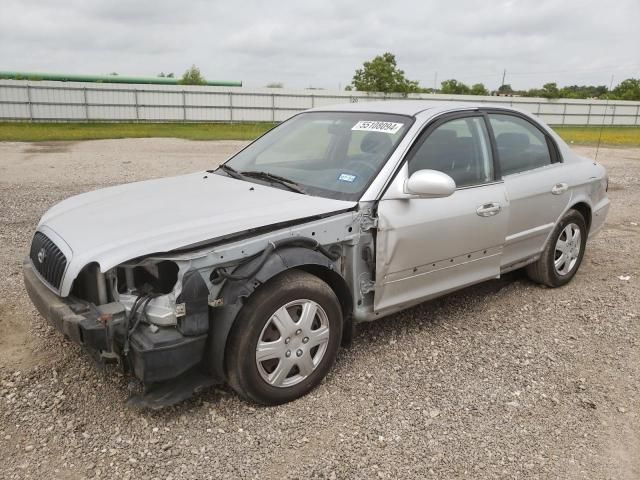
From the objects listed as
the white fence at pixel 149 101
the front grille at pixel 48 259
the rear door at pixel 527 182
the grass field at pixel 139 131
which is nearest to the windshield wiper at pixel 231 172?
the front grille at pixel 48 259

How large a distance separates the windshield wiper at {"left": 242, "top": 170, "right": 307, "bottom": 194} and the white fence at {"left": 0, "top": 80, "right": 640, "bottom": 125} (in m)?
25.8

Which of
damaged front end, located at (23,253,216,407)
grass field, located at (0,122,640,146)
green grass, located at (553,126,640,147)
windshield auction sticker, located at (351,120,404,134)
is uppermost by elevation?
windshield auction sticker, located at (351,120,404,134)

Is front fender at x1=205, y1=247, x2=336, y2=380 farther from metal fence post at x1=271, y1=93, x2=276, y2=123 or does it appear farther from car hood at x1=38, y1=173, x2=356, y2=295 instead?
metal fence post at x1=271, y1=93, x2=276, y2=123

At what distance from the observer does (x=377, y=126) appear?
3887 mm

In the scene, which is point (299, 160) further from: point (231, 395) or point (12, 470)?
point (12, 470)

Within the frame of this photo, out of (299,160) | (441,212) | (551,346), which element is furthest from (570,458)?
(299,160)

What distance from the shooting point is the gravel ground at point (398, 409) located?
271cm

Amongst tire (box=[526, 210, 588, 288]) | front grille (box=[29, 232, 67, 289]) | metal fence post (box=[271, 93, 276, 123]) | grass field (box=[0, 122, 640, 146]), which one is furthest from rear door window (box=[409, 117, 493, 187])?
metal fence post (box=[271, 93, 276, 123])

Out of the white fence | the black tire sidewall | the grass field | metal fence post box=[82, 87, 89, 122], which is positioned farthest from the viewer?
metal fence post box=[82, 87, 89, 122]

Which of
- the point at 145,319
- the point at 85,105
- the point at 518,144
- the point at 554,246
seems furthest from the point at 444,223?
the point at 85,105

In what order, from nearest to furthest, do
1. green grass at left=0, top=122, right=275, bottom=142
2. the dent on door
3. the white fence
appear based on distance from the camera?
the dent on door
green grass at left=0, top=122, right=275, bottom=142
the white fence

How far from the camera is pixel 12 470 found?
2598 mm

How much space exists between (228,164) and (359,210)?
149 centimetres

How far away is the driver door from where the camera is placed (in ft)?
11.4
